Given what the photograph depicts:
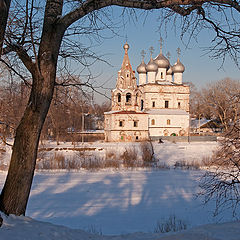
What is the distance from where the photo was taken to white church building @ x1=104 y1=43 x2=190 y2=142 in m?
36.4

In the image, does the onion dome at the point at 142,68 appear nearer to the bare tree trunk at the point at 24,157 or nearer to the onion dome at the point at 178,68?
the onion dome at the point at 178,68

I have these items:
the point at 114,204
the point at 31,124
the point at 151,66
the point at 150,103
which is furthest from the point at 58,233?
the point at 151,66

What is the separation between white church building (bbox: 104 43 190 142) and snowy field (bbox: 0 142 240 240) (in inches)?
865

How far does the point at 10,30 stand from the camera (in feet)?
15.7

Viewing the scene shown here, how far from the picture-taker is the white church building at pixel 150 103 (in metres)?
36.4

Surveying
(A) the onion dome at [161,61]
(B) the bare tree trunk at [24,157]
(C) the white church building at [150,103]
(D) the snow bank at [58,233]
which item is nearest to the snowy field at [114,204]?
(D) the snow bank at [58,233]

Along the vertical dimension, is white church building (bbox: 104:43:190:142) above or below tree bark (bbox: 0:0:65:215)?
above

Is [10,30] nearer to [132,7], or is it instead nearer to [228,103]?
[132,7]

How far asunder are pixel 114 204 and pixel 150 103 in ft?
114

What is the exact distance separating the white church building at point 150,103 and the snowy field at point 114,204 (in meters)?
22.0

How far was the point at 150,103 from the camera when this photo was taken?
43.1 m

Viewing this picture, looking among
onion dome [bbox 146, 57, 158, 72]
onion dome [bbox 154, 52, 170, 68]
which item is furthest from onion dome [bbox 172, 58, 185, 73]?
onion dome [bbox 146, 57, 158, 72]

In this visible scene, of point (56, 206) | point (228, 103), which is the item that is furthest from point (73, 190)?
point (228, 103)

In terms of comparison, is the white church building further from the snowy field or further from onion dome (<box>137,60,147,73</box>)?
the snowy field
